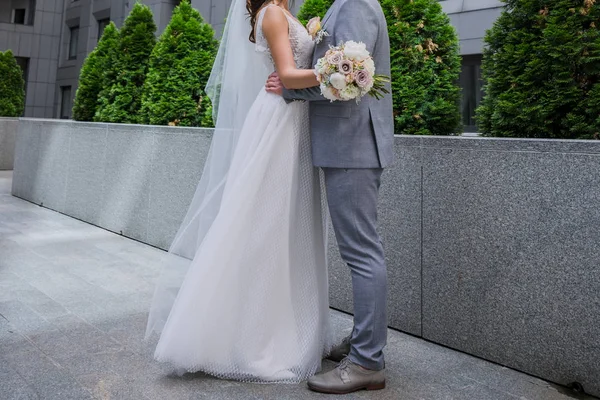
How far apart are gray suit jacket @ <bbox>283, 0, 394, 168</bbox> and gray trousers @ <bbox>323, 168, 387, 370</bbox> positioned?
9 centimetres

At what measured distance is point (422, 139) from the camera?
357 centimetres

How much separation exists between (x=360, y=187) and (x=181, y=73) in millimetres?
4880

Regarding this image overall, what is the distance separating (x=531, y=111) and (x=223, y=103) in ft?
6.54

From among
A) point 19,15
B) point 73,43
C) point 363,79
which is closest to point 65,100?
point 73,43

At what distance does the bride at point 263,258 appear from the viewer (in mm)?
2803

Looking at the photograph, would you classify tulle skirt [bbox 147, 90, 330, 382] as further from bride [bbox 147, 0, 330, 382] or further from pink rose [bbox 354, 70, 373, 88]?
pink rose [bbox 354, 70, 373, 88]

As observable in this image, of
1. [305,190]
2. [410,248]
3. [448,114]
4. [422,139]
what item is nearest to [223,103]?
[305,190]

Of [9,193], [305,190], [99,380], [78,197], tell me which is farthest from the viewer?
[9,193]

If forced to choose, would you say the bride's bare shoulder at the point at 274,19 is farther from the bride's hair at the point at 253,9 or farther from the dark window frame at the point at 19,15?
the dark window frame at the point at 19,15

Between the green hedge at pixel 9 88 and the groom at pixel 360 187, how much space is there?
16.5m

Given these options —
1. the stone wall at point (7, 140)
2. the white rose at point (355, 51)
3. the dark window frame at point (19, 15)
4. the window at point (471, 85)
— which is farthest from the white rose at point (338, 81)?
the dark window frame at point (19, 15)

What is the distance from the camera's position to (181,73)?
691cm

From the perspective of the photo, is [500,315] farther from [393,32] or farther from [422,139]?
[393,32]

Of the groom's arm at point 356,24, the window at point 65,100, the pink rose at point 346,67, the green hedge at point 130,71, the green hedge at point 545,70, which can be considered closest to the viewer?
the pink rose at point 346,67
